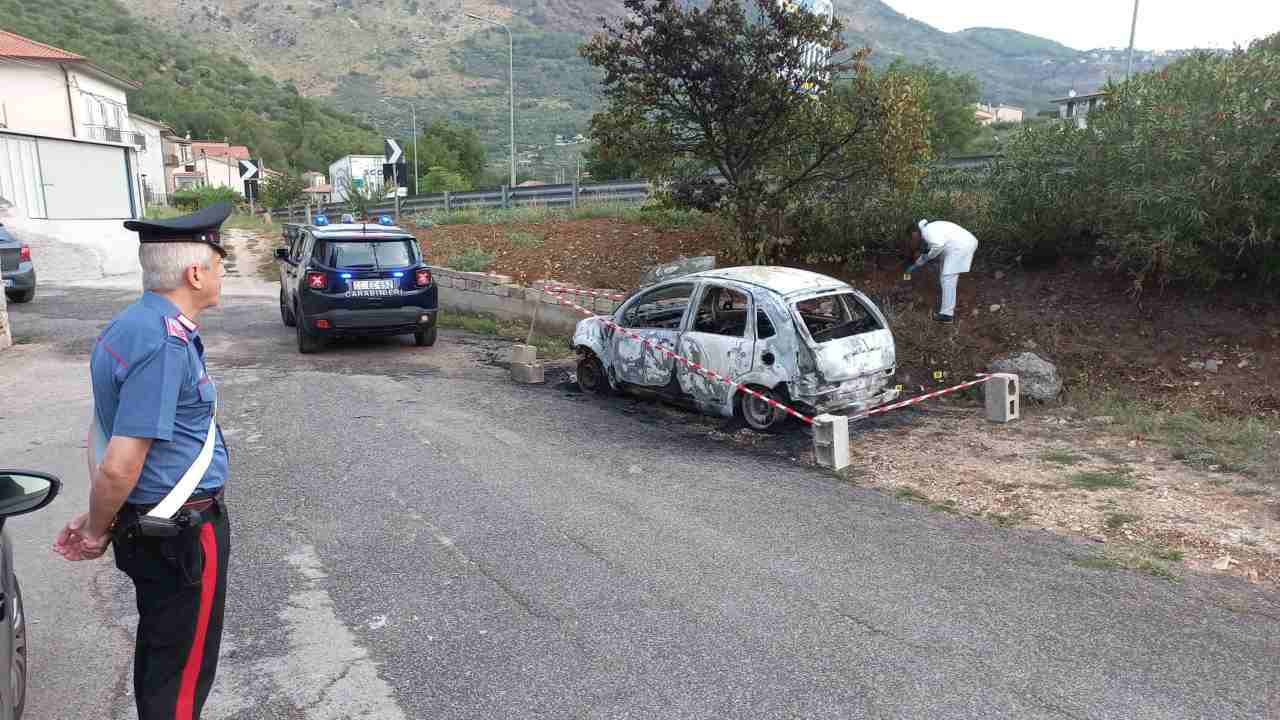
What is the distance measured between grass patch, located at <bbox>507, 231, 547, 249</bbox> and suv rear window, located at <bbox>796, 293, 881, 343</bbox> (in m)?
10.5

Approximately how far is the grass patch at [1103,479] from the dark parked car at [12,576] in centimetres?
634

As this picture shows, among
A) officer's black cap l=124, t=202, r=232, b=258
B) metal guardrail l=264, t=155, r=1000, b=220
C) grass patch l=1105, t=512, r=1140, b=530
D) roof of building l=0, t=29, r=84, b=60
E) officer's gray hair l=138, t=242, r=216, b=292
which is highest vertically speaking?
roof of building l=0, t=29, r=84, b=60

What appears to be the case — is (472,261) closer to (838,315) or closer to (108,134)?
(838,315)

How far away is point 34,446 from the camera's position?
7746 millimetres

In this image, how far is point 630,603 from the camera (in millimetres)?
4555

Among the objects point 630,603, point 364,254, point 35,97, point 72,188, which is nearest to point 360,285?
point 364,254

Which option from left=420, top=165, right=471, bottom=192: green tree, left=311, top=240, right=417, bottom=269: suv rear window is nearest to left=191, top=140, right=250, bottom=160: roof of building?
left=420, top=165, right=471, bottom=192: green tree

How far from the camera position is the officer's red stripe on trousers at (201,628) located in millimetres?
2715

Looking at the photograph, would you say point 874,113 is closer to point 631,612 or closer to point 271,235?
point 631,612

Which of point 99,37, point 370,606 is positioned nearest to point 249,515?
point 370,606

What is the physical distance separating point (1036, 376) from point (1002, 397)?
0.96 metres

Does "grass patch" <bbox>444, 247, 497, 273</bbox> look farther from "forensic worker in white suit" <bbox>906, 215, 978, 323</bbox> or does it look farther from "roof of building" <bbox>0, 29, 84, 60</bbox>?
"roof of building" <bbox>0, 29, 84, 60</bbox>

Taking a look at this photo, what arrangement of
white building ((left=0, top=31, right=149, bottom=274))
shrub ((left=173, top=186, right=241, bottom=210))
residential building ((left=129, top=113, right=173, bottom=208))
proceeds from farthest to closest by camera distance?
residential building ((left=129, top=113, right=173, bottom=208)), shrub ((left=173, top=186, right=241, bottom=210)), white building ((left=0, top=31, right=149, bottom=274))

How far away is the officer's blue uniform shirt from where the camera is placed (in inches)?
99.7
